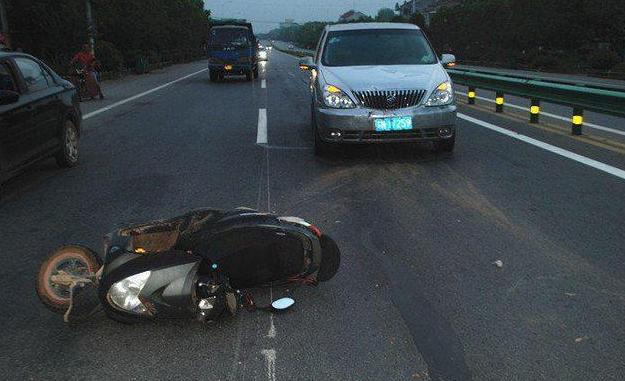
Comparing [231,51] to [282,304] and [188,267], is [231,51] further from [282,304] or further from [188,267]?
[188,267]

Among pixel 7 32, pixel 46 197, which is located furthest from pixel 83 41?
pixel 46 197

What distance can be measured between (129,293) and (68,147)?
5.45 metres

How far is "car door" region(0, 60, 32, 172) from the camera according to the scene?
247 inches

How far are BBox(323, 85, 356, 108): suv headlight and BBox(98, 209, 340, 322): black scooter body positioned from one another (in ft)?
13.5

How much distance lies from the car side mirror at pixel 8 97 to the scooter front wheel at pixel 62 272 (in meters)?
3.29

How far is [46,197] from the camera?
6543 millimetres

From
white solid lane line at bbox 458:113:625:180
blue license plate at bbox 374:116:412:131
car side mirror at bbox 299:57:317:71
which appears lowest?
white solid lane line at bbox 458:113:625:180

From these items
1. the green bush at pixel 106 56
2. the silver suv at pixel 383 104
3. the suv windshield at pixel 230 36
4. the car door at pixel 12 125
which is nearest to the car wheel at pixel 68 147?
the car door at pixel 12 125

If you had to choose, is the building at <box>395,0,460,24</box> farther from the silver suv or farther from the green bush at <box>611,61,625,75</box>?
the silver suv

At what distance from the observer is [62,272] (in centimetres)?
361

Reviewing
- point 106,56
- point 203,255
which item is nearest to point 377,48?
point 203,255

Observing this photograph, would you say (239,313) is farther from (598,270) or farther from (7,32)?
(7,32)

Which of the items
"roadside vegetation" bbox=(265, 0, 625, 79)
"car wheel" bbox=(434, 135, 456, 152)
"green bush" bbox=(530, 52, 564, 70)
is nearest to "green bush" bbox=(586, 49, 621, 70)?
"roadside vegetation" bbox=(265, 0, 625, 79)

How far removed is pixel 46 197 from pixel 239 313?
3.83 metres
